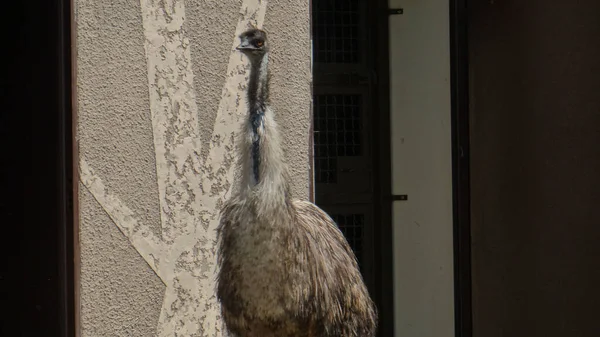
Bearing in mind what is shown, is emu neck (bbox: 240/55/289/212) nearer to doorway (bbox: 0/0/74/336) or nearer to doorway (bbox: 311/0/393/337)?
doorway (bbox: 0/0/74/336)

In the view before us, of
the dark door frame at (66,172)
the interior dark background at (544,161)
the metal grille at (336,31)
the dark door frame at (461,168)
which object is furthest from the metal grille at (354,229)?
the dark door frame at (66,172)

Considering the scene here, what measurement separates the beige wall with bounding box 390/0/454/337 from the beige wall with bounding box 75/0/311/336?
1525 millimetres

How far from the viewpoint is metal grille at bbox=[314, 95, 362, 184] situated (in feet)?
20.2

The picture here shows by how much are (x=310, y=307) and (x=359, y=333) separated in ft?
A: 1.24

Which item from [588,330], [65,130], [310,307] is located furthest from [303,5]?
[588,330]

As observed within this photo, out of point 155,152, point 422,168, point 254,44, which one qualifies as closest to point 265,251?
point 254,44

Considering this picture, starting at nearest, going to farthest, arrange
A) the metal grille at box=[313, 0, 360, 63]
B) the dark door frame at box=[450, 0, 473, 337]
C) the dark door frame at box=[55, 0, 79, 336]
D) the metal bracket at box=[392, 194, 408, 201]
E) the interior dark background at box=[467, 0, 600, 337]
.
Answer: the dark door frame at box=[55, 0, 79, 336], the interior dark background at box=[467, 0, 600, 337], the dark door frame at box=[450, 0, 473, 337], the metal grille at box=[313, 0, 360, 63], the metal bracket at box=[392, 194, 408, 201]

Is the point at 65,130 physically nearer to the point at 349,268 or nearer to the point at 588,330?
the point at 349,268

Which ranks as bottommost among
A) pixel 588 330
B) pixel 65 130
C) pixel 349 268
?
pixel 588 330

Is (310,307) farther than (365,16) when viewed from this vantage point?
No

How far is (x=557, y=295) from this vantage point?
5156 millimetres

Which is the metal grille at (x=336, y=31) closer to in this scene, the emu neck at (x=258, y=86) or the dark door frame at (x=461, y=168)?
the dark door frame at (x=461, y=168)

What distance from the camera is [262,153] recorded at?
3.91m

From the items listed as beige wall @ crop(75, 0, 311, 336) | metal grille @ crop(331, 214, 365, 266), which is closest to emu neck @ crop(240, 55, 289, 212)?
beige wall @ crop(75, 0, 311, 336)
